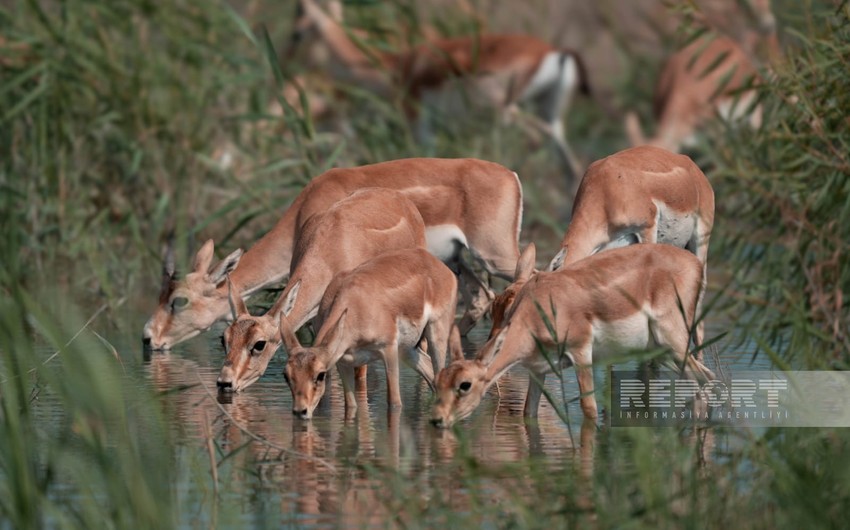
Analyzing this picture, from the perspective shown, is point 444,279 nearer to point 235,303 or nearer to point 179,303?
point 235,303

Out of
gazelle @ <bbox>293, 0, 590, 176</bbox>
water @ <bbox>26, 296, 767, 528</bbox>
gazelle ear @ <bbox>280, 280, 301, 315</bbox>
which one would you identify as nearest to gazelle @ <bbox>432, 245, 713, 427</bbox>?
water @ <bbox>26, 296, 767, 528</bbox>

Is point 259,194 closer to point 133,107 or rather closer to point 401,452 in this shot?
point 133,107

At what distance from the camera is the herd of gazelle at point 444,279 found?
21.9ft

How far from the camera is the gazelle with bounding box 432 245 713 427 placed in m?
6.59

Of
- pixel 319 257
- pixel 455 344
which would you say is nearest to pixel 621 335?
pixel 455 344

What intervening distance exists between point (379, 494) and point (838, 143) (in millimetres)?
3619

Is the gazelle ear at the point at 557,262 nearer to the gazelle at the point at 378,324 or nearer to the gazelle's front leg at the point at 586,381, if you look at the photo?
the gazelle at the point at 378,324

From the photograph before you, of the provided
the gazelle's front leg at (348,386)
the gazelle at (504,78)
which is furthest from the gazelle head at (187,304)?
the gazelle at (504,78)

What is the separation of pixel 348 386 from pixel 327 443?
2.48 ft

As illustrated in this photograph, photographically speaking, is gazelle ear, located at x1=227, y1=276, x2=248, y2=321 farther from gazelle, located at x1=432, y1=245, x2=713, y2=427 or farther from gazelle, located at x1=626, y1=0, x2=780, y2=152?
gazelle, located at x1=626, y1=0, x2=780, y2=152

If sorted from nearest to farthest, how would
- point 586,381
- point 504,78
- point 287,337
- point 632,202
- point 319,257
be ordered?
point 586,381 < point 287,337 < point 319,257 < point 632,202 < point 504,78

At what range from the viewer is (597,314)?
6.75 m

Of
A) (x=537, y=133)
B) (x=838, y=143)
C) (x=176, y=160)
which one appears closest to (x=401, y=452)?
(x=838, y=143)

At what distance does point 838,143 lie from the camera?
795cm
